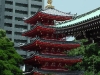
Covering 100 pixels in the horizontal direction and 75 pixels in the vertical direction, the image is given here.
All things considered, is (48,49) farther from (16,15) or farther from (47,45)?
(16,15)

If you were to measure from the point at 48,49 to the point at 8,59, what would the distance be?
21.7 ft

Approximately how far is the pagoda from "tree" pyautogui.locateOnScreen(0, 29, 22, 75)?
3.13 meters

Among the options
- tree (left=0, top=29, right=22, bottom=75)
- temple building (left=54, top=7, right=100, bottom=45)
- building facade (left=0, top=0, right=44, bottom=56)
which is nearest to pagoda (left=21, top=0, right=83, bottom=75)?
tree (left=0, top=29, right=22, bottom=75)

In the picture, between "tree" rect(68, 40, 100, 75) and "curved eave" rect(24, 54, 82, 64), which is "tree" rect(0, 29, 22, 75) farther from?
"tree" rect(68, 40, 100, 75)

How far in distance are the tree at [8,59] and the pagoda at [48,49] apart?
3.13 m

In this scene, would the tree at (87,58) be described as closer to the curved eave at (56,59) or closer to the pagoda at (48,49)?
the pagoda at (48,49)

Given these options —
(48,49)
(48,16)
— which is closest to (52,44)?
(48,49)

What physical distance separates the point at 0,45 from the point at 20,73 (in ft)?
11.8

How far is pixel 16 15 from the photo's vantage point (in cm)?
8169

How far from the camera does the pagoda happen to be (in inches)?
1467

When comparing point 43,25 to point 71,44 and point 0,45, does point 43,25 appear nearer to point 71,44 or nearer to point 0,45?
point 71,44

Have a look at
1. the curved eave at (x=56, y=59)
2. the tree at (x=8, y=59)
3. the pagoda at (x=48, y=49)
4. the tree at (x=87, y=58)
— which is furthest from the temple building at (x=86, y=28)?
the tree at (x=87, y=58)

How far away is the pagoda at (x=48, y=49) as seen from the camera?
3725 centimetres

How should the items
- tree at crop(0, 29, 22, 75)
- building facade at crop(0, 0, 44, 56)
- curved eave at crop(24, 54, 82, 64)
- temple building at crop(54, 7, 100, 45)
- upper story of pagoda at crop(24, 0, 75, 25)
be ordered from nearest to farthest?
temple building at crop(54, 7, 100, 45) → tree at crop(0, 29, 22, 75) → curved eave at crop(24, 54, 82, 64) → upper story of pagoda at crop(24, 0, 75, 25) → building facade at crop(0, 0, 44, 56)
